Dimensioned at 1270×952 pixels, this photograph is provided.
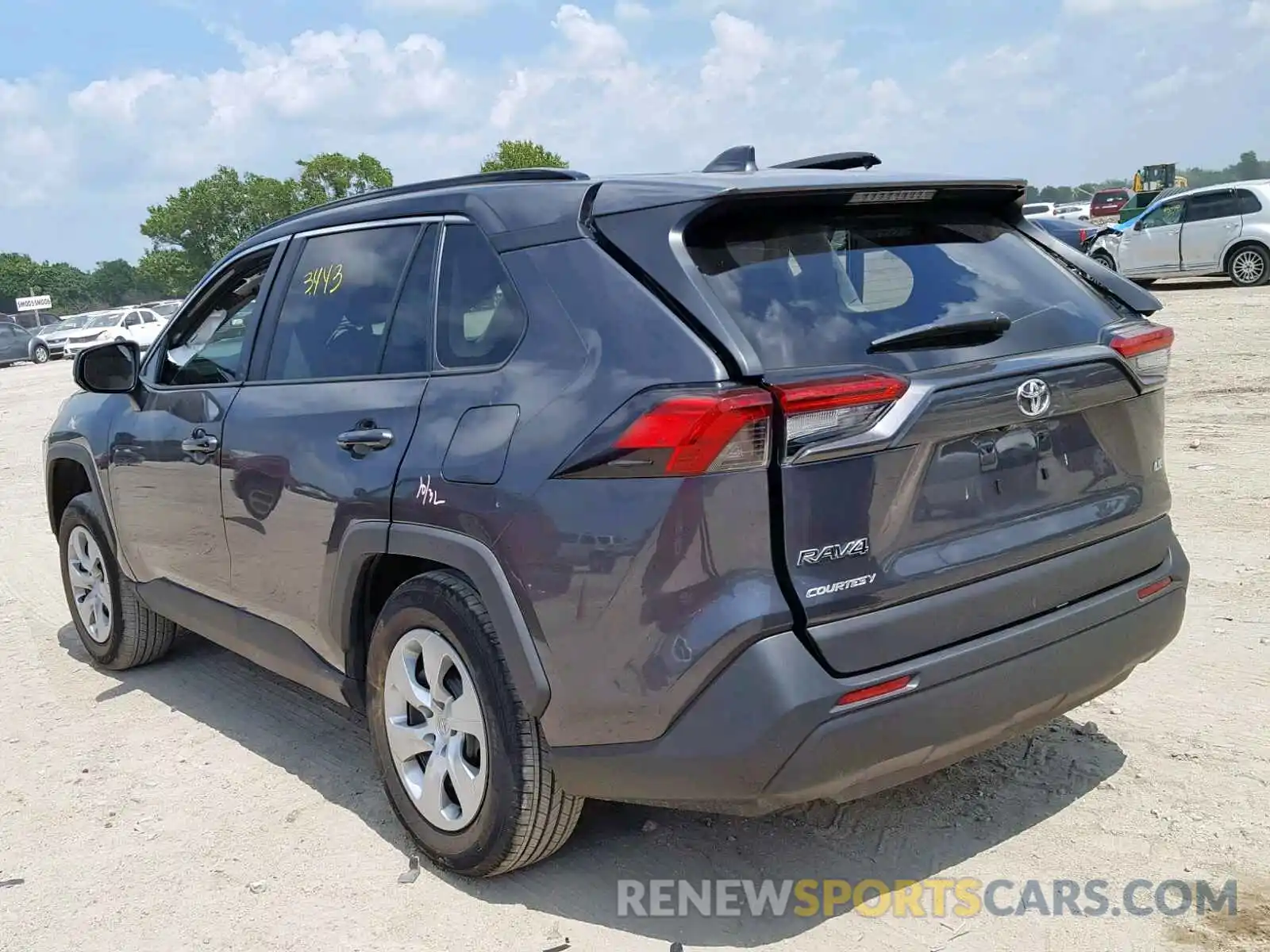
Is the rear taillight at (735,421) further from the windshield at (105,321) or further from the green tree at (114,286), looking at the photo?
the green tree at (114,286)

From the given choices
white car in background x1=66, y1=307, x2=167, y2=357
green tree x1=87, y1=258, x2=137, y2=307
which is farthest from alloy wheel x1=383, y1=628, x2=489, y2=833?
green tree x1=87, y1=258, x2=137, y2=307

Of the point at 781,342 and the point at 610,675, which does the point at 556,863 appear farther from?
the point at 781,342

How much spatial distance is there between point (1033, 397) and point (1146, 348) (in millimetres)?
559

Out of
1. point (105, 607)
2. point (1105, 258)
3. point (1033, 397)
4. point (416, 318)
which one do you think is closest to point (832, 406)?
point (1033, 397)

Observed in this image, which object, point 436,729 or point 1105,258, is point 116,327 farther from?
point 436,729

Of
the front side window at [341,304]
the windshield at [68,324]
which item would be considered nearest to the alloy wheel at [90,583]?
the front side window at [341,304]

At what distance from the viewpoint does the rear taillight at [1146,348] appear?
309 cm

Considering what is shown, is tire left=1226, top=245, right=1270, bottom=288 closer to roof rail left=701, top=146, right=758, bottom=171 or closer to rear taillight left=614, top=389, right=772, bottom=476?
roof rail left=701, top=146, right=758, bottom=171

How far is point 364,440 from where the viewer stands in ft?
11.0

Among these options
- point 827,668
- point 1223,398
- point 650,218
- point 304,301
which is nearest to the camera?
point 827,668

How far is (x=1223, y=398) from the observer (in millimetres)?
9258

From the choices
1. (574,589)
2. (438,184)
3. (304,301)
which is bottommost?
(574,589)

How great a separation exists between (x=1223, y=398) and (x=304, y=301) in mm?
7882

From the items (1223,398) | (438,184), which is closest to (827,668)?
(438,184)
